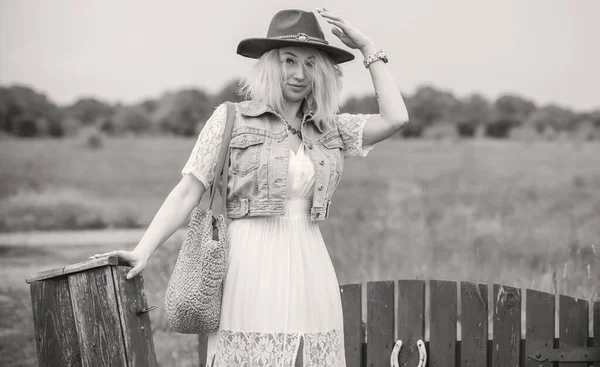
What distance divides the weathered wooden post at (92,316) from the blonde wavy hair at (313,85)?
2.76 ft

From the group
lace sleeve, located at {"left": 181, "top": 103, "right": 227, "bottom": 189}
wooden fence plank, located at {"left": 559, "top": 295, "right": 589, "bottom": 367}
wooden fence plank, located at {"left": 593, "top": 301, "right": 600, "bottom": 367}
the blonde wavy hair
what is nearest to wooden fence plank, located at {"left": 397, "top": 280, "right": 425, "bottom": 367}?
wooden fence plank, located at {"left": 559, "top": 295, "right": 589, "bottom": 367}

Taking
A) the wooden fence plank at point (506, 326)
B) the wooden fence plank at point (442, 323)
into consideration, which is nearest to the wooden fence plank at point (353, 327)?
the wooden fence plank at point (442, 323)

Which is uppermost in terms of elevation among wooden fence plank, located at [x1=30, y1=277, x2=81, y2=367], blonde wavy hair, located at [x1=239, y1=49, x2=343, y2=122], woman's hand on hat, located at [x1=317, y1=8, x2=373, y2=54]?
woman's hand on hat, located at [x1=317, y1=8, x2=373, y2=54]

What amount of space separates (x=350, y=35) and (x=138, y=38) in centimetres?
308

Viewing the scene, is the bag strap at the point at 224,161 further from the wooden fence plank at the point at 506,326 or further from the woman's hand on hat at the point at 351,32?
the wooden fence plank at the point at 506,326

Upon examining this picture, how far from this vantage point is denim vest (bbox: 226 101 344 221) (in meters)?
2.90

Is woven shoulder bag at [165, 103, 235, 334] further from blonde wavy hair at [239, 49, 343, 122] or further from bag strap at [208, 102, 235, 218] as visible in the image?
blonde wavy hair at [239, 49, 343, 122]

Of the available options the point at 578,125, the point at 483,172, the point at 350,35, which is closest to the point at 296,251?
the point at 350,35

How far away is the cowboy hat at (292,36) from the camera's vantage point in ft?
9.88

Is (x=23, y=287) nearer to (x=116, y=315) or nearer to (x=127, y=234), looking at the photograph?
(x=127, y=234)

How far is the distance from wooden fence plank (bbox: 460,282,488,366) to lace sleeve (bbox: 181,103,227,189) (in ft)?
5.37

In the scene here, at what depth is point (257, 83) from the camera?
10.0 feet

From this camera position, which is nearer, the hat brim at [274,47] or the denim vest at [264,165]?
the denim vest at [264,165]

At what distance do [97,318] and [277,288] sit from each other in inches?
25.2
